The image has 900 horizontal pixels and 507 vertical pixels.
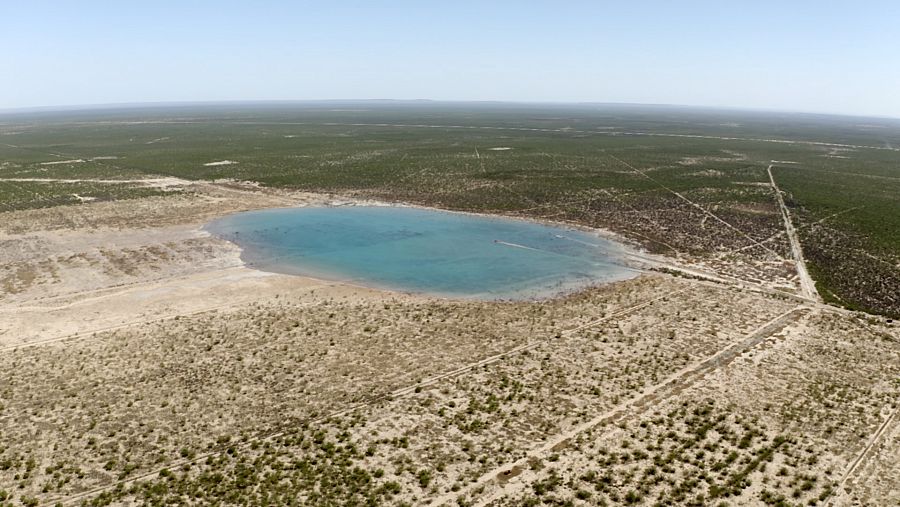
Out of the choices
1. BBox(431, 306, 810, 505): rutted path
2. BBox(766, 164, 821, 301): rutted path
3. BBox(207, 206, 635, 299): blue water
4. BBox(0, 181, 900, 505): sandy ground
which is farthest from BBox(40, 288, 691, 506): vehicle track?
BBox(766, 164, 821, 301): rutted path

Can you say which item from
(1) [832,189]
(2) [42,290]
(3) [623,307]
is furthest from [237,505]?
(1) [832,189]

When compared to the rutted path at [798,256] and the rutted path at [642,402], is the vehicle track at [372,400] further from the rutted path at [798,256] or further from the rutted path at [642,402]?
the rutted path at [798,256]

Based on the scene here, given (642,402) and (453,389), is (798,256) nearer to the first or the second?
(642,402)

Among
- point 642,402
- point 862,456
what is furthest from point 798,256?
point 642,402

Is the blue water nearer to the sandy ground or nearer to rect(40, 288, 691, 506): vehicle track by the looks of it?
the sandy ground

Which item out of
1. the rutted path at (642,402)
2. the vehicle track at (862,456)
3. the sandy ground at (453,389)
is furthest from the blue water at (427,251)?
the vehicle track at (862,456)

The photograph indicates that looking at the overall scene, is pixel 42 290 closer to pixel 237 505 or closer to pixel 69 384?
pixel 69 384

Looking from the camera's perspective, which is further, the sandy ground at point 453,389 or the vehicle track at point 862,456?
the sandy ground at point 453,389

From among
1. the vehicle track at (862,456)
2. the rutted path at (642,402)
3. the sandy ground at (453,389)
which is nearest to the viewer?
the vehicle track at (862,456)
